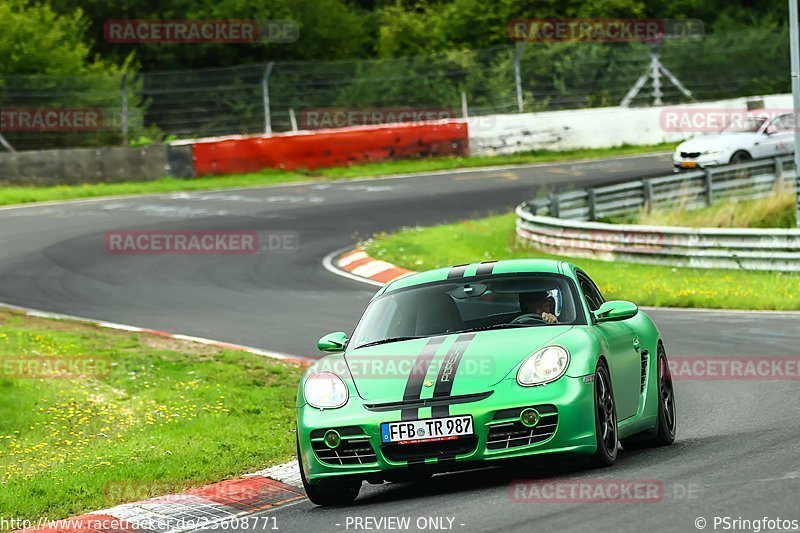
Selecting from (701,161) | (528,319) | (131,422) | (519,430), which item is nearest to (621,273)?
(701,161)

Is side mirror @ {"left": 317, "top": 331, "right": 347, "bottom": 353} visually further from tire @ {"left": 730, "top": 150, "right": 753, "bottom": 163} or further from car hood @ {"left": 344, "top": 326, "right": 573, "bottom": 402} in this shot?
tire @ {"left": 730, "top": 150, "right": 753, "bottom": 163}

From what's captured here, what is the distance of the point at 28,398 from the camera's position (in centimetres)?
1162

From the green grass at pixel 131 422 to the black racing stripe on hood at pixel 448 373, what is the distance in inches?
78.8

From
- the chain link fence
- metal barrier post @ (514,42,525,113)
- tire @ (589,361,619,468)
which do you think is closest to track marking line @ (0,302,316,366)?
tire @ (589,361,619,468)

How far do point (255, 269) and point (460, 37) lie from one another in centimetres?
2898

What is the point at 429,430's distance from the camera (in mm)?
7648

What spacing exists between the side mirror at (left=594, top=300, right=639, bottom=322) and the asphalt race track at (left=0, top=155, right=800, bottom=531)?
2.87ft

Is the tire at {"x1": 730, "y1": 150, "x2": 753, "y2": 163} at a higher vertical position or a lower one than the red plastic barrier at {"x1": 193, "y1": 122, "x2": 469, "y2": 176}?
lower

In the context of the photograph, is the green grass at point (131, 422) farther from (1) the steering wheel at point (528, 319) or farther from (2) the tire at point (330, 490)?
(1) the steering wheel at point (528, 319)

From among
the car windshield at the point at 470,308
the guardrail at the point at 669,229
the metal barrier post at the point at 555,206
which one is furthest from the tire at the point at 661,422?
the metal barrier post at the point at 555,206

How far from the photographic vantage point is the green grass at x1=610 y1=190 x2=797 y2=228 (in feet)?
83.7

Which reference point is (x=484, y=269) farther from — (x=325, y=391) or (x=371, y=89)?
(x=371, y=89)

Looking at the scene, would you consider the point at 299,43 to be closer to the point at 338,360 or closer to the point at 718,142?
the point at 718,142

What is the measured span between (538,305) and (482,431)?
1.48 meters
